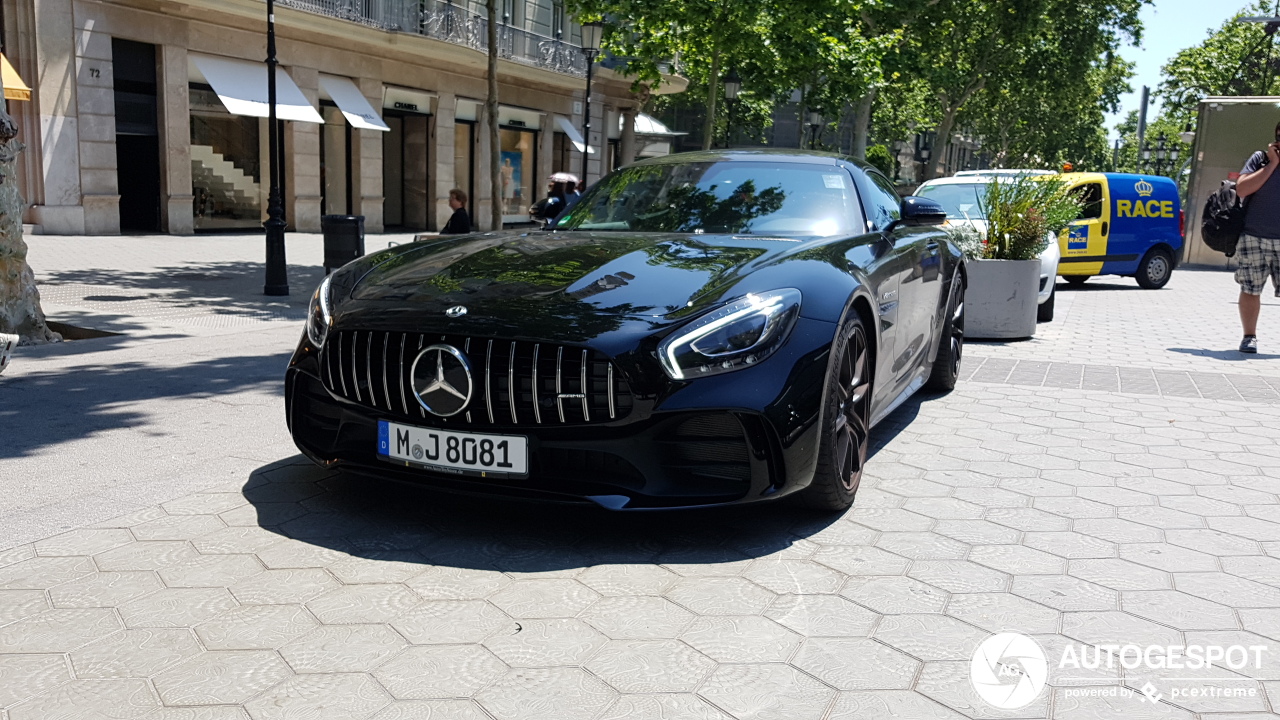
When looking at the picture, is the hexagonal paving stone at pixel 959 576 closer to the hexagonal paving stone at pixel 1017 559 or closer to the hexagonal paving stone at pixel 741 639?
the hexagonal paving stone at pixel 1017 559

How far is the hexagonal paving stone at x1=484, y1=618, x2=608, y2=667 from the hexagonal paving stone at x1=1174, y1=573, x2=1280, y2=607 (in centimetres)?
194

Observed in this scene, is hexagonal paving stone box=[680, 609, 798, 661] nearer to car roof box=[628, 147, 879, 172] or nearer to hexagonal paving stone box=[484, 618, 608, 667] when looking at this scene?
hexagonal paving stone box=[484, 618, 608, 667]

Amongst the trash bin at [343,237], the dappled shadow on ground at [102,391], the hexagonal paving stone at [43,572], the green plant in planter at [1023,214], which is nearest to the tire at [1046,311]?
the green plant in planter at [1023,214]

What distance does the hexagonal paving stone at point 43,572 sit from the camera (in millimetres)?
3238

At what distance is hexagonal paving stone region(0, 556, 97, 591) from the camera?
3.24m

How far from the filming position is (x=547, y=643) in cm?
293

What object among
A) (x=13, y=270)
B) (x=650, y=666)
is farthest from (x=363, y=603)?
(x=13, y=270)

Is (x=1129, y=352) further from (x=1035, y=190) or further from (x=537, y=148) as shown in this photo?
(x=537, y=148)

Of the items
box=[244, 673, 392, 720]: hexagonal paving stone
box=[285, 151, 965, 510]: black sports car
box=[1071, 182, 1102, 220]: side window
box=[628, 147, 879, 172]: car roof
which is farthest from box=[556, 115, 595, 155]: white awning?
box=[244, 673, 392, 720]: hexagonal paving stone

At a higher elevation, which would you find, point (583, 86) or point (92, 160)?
point (583, 86)

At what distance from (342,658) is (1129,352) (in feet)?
27.4

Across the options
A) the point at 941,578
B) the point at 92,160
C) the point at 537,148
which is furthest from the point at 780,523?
the point at 537,148

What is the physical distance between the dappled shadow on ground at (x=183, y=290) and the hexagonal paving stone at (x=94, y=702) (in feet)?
26.9

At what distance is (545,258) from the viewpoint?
4195mm
